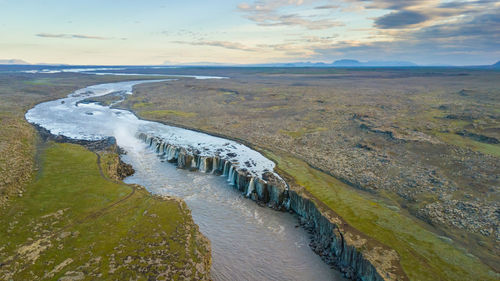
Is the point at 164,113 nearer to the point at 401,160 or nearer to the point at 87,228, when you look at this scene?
the point at 87,228

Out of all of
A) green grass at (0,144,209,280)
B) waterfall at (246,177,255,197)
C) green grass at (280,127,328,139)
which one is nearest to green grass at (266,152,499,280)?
waterfall at (246,177,255,197)

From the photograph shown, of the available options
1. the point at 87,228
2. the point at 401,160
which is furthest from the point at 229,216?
the point at 401,160

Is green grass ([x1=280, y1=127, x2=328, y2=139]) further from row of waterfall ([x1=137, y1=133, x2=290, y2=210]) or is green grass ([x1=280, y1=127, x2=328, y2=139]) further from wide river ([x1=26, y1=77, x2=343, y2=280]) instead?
row of waterfall ([x1=137, y1=133, x2=290, y2=210])

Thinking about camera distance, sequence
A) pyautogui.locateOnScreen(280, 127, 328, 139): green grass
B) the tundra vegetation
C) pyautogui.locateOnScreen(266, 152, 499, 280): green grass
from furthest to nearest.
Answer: pyautogui.locateOnScreen(280, 127, 328, 139): green grass
pyautogui.locateOnScreen(266, 152, 499, 280): green grass
the tundra vegetation

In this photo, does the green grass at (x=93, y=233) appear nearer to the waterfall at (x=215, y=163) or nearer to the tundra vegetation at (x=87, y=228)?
the tundra vegetation at (x=87, y=228)

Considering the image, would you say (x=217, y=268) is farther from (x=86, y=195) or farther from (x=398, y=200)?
(x=398, y=200)

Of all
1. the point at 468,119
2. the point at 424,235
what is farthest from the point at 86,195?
the point at 468,119
